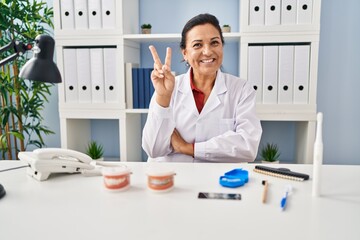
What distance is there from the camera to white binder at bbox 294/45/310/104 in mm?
1975

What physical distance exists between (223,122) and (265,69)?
643mm

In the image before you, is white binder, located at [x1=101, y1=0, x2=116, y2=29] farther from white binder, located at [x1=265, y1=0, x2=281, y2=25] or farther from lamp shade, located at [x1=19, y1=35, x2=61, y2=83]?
lamp shade, located at [x1=19, y1=35, x2=61, y2=83]

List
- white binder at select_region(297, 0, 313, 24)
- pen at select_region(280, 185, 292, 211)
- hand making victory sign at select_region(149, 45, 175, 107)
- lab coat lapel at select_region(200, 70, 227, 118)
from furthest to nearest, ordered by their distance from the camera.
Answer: white binder at select_region(297, 0, 313, 24) → lab coat lapel at select_region(200, 70, 227, 118) → hand making victory sign at select_region(149, 45, 175, 107) → pen at select_region(280, 185, 292, 211)

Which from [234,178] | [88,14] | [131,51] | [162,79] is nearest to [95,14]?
[88,14]

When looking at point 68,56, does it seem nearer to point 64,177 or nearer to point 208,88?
point 208,88

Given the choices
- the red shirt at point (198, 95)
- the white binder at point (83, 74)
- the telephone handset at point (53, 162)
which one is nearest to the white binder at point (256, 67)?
the red shirt at point (198, 95)

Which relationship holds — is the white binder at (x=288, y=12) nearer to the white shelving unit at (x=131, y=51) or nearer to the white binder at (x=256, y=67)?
the white shelving unit at (x=131, y=51)

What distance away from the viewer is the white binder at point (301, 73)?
6.48 ft

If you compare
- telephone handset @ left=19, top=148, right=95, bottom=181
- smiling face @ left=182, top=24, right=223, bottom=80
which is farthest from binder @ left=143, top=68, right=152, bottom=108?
telephone handset @ left=19, top=148, right=95, bottom=181

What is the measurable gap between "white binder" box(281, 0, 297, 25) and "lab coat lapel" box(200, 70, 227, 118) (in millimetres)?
665

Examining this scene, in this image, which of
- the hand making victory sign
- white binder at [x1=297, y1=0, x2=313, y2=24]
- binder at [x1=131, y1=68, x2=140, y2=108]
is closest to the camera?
the hand making victory sign

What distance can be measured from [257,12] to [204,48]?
59 cm

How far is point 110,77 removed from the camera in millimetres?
2135

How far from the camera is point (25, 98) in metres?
2.28
